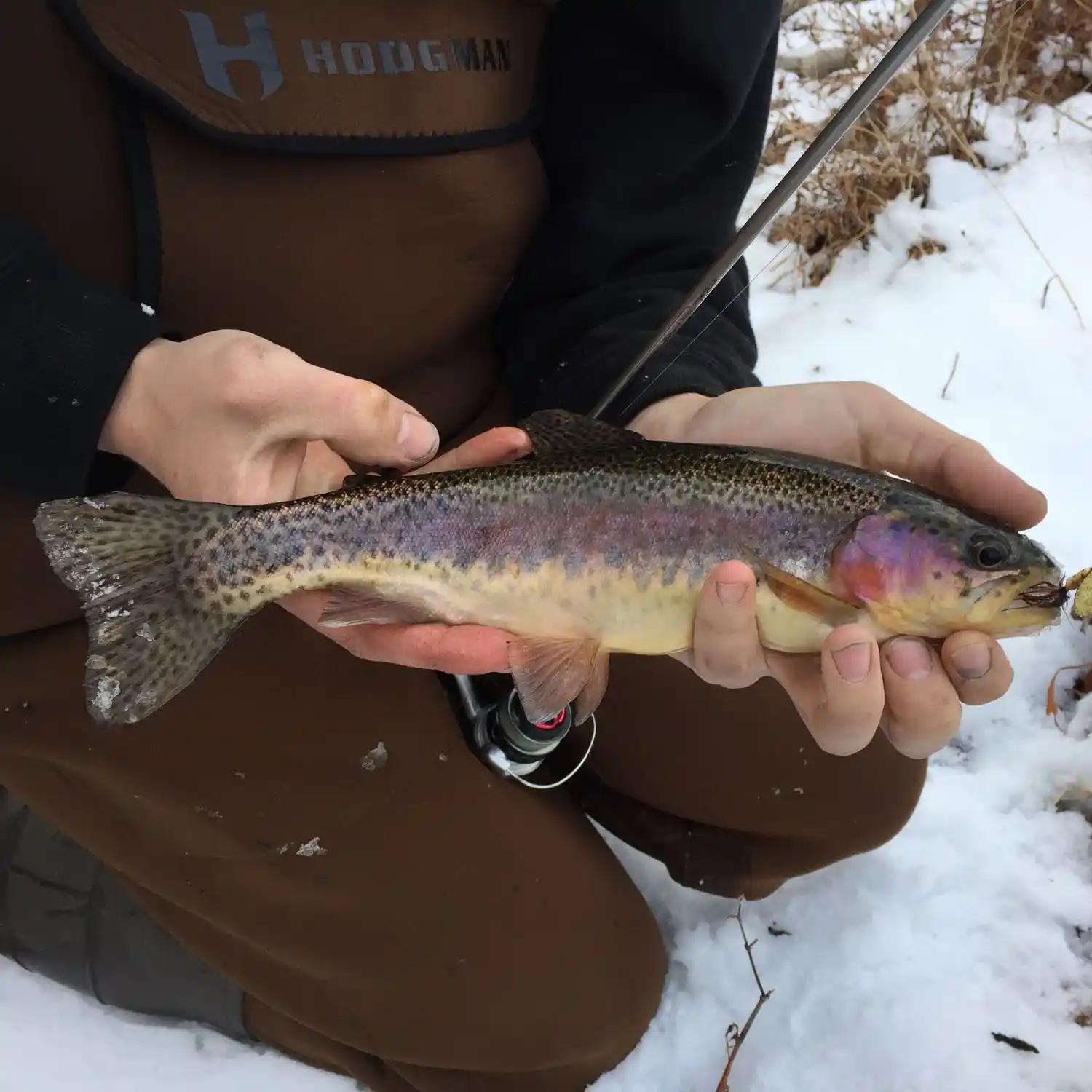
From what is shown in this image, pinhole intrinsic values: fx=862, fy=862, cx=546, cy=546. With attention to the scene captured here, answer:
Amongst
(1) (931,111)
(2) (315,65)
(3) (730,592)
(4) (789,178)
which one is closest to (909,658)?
(3) (730,592)

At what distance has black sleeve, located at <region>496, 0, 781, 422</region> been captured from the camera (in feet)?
5.53

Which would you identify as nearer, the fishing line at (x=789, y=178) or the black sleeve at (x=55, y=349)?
the black sleeve at (x=55, y=349)

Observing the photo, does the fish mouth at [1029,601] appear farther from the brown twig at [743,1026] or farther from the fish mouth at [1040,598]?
the brown twig at [743,1026]

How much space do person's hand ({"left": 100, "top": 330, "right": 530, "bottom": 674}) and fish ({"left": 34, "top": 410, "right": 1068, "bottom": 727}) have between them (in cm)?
5

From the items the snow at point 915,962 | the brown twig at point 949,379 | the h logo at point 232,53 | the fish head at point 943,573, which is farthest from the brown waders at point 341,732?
the brown twig at point 949,379

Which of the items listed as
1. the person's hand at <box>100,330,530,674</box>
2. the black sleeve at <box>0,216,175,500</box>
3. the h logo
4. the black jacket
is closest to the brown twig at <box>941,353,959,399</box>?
the black jacket

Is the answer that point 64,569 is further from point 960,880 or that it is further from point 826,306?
point 826,306

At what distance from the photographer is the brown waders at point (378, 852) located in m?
1.60

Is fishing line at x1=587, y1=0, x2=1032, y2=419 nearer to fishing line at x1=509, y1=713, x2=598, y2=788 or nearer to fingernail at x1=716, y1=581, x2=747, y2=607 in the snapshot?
fingernail at x1=716, y1=581, x2=747, y2=607

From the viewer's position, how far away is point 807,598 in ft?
4.15

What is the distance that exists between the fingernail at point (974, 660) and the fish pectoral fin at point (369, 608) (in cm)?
78

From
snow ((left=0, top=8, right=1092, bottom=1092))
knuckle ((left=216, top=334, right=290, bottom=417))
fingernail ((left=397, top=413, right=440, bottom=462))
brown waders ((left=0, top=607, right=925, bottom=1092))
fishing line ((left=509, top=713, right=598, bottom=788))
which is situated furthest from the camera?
fishing line ((left=509, top=713, right=598, bottom=788))

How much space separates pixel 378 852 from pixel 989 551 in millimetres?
1191

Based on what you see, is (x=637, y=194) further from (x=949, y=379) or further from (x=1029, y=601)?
(x=949, y=379)
